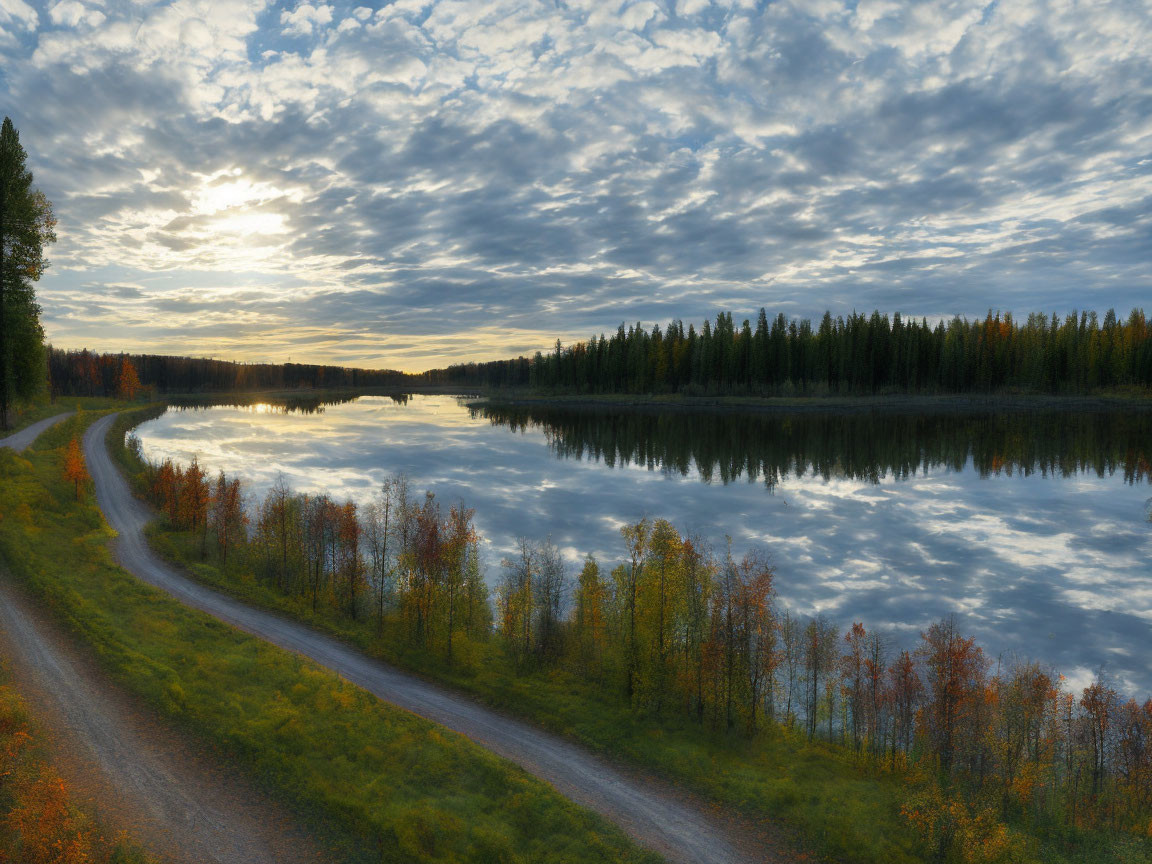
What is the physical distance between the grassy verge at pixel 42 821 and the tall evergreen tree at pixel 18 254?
70.3 metres

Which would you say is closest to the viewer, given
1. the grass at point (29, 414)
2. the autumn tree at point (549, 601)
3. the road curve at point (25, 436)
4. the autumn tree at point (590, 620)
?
the autumn tree at point (590, 620)

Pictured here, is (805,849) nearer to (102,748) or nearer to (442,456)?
(102,748)

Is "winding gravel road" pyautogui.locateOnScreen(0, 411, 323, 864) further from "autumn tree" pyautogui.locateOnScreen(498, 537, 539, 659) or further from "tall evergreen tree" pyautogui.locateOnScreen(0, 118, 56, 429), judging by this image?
"tall evergreen tree" pyautogui.locateOnScreen(0, 118, 56, 429)

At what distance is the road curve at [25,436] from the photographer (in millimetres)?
84312

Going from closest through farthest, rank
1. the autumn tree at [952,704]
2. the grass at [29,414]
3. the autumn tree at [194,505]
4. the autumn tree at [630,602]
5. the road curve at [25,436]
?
the autumn tree at [952,704]
the autumn tree at [630,602]
the autumn tree at [194,505]
the road curve at [25,436]
the grass at [29,414]

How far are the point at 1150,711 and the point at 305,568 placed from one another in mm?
73718

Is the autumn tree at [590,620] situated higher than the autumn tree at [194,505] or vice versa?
the autumn tree at [194,505]

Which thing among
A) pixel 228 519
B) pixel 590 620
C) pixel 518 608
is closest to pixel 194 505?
pixel 228 519

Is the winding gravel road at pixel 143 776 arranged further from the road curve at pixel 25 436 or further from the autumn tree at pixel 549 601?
the road curve at pixel 25 436

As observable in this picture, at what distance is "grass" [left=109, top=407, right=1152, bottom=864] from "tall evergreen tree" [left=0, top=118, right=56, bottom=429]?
60.3 metres

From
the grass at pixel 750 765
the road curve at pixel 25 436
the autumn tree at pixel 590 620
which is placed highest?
the road curve at pixel 25 436

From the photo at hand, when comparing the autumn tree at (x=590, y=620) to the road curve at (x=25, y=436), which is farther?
the road curve at (x=25, y=436)

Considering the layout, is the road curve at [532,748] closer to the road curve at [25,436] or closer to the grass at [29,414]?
the road curve at [25,436]

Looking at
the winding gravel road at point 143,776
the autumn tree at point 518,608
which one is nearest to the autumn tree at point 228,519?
the autumn tree at point 518,608
